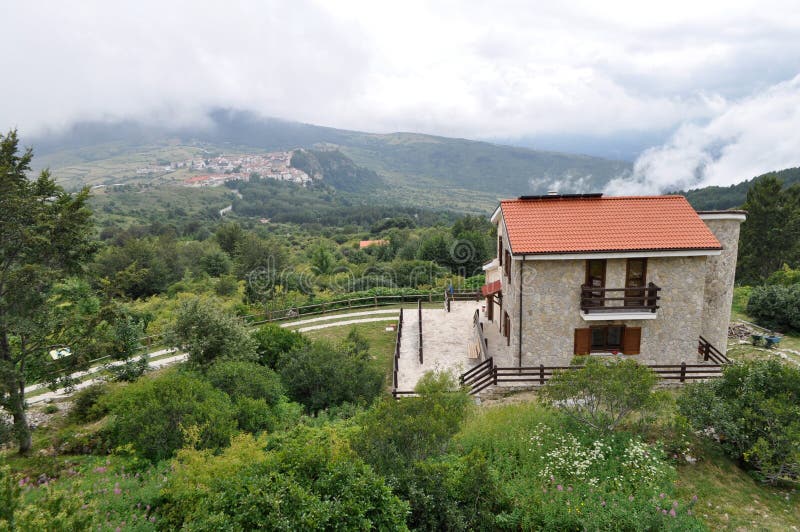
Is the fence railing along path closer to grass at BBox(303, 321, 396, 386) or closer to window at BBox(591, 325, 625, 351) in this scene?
window at BBox(591, 325, 625, 351)

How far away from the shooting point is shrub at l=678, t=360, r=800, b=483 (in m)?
9.84

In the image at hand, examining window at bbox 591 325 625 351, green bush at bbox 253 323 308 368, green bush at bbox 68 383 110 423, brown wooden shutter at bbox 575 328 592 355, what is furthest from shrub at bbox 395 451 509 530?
green bush at bbox 68 383 110 423

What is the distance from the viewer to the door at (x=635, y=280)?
15.9 meters

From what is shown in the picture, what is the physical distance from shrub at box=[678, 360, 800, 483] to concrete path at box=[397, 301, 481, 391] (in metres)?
8.49

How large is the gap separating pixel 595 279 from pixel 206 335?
14.6 m

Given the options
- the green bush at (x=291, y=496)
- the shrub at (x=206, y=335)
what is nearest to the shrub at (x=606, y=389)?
the green bush at (x=291, y=496)

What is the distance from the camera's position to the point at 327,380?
1561 cm

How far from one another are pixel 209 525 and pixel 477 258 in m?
42.2

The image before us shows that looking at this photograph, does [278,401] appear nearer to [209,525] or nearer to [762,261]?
[209,525]

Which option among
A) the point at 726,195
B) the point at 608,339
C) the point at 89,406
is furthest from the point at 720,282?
the point at 726,195

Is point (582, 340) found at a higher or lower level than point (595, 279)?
lower

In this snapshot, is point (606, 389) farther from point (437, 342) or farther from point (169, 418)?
point (437, 342)

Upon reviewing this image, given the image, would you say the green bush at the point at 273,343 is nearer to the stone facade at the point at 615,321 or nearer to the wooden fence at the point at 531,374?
the wooden fence at the point at 531,374

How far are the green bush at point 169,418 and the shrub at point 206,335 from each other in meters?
3.75
